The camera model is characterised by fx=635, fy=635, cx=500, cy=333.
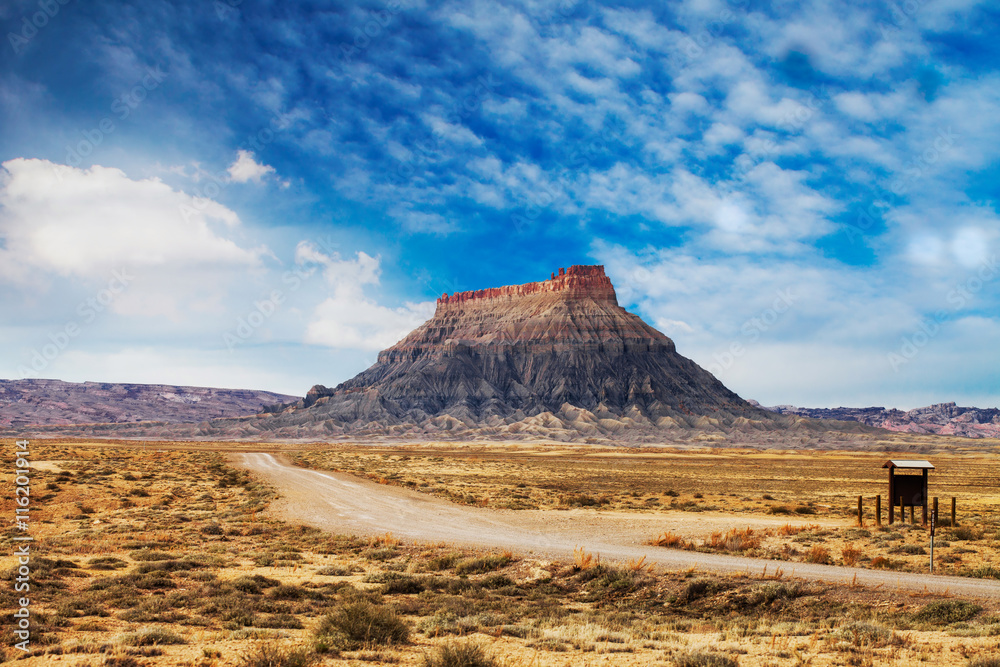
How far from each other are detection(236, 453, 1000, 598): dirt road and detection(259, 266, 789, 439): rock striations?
102 m

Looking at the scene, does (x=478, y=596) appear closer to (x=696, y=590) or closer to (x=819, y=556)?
(x=696, y=590)

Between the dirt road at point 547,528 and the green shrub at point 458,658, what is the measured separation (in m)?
8.20

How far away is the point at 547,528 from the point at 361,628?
13.1 meters

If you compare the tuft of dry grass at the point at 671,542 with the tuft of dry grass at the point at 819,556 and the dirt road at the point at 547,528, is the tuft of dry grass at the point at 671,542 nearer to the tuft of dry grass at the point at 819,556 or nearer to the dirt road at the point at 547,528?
the dirt road at the point at 547,528

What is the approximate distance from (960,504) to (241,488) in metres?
36.2

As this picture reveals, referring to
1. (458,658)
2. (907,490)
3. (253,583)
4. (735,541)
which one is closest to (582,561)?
(735,541)

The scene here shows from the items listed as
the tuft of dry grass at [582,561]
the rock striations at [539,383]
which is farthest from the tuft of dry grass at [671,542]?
the rock striations at [539,383]

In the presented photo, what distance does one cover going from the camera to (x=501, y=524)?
2262cm

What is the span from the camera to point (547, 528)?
21.7 meters

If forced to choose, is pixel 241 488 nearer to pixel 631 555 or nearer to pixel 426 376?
pixel 631 555

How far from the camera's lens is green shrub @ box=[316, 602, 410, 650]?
9117 mm

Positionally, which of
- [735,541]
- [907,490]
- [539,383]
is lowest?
[735,541]

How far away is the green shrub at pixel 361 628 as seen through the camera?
29.9 feet

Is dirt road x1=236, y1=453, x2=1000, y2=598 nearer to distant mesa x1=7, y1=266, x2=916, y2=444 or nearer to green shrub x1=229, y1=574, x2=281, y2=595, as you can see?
green shrub x1=229, y1=574, x2=281, y2=595
